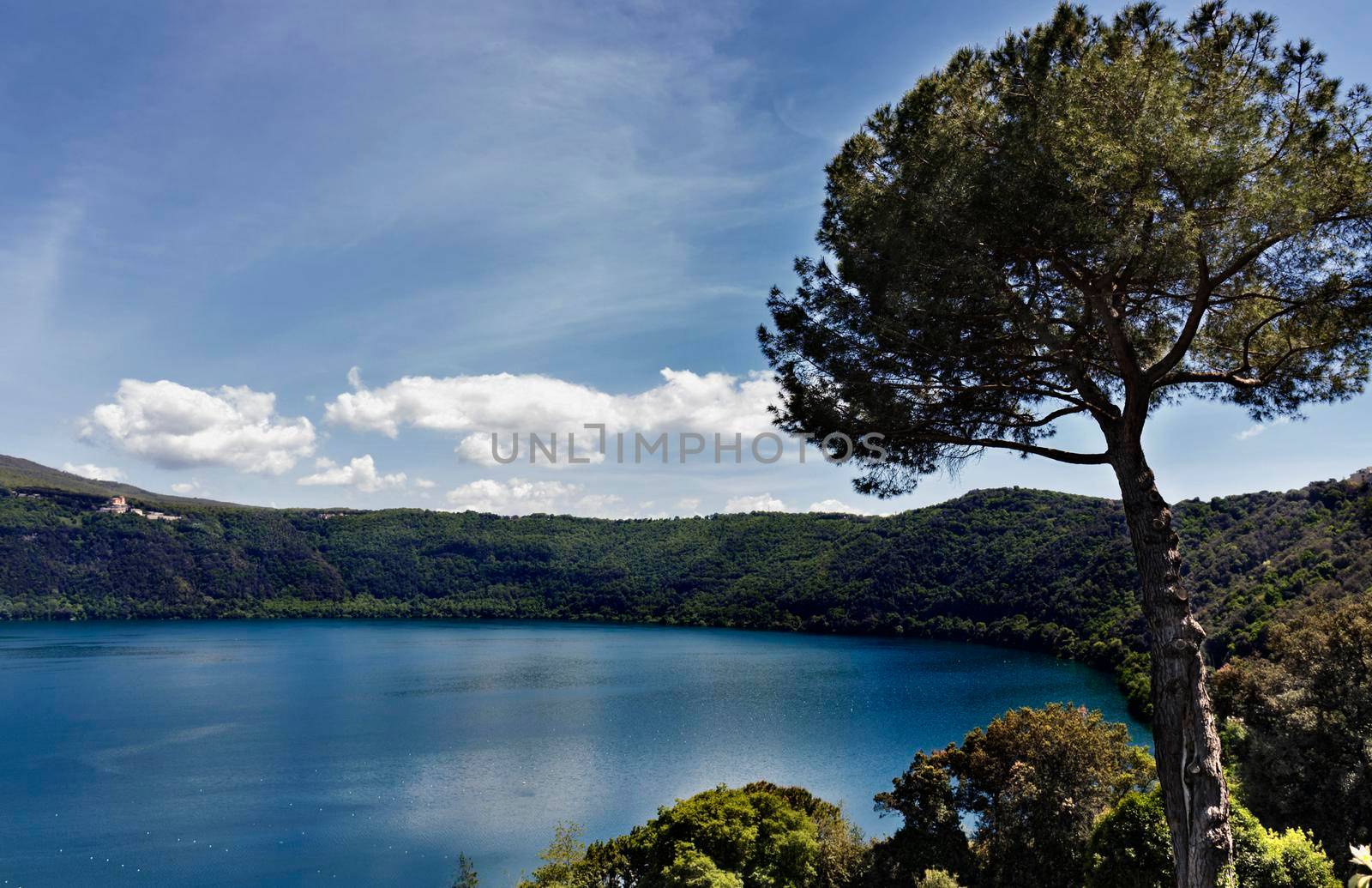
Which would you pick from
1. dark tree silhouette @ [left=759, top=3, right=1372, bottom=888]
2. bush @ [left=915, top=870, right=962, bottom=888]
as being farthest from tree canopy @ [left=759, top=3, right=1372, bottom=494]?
bush @ [left=915, top=870, right=962, bottom=888]

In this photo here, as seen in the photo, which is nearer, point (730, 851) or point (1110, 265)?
point (1110, 265)

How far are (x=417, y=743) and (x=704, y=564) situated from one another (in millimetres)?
81422

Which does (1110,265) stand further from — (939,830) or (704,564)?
(704,564)

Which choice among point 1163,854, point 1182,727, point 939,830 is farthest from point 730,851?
point 1182,727

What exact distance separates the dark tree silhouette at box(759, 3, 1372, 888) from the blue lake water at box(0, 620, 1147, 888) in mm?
21177

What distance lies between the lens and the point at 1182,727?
5035 mm

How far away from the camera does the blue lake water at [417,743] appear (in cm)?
2448

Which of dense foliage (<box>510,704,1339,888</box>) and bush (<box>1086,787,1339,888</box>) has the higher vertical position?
bush (<box>1086,787,1339,888</box>)

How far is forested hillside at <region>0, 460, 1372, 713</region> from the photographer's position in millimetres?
54281

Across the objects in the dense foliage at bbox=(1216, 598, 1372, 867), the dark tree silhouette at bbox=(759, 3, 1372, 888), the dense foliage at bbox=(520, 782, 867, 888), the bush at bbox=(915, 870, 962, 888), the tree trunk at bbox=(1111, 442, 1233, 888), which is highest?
the dark tree silhouette at bbox=(759, 3, 1372, 888)

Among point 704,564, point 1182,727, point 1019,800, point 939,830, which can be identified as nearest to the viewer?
point 1182,727

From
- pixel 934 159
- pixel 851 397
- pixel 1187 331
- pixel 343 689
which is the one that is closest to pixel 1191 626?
pixel 1187 331

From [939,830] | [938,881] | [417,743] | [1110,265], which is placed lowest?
[417,743]

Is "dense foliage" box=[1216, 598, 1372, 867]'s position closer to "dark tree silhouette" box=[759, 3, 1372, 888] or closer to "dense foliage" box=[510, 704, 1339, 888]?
"dense foliage" box=[510, 704, 1339, 888]
